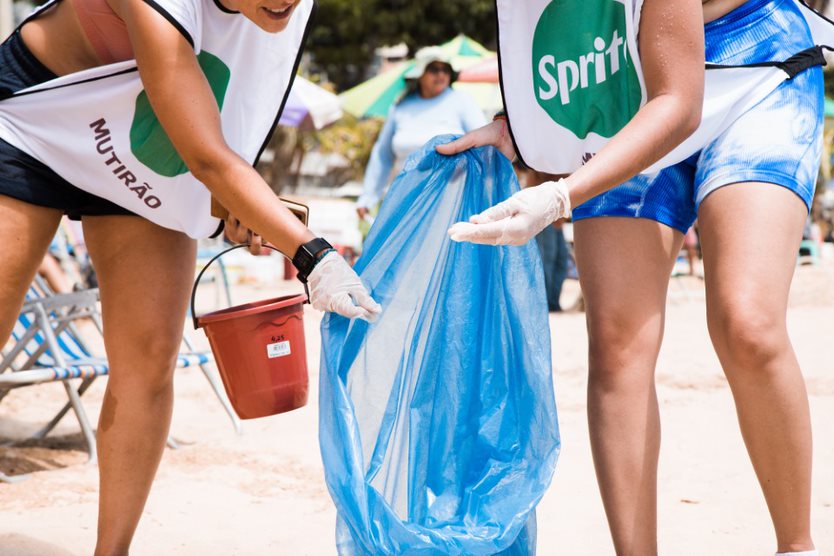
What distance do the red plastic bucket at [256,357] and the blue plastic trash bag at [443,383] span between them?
30 cm

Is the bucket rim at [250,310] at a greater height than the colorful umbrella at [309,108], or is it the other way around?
the colorful umbrella at [309,108]

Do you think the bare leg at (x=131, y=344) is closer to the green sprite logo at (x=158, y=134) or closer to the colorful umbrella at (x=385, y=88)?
the green sprite logo at (x=158, y=134)

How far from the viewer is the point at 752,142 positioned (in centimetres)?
195

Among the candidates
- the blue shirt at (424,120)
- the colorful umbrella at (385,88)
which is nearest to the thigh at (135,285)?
the blue shirt at (424,120)

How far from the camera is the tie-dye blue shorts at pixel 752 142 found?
1.94 meters

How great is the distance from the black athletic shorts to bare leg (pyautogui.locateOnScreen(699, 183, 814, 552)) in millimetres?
1222

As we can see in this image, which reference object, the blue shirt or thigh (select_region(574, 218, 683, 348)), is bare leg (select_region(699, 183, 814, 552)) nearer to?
thigh (select_region(574, 218, 683, 348))

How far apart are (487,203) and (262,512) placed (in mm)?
1295

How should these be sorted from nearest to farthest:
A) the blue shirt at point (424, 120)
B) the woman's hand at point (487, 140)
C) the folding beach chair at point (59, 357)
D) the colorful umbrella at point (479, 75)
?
the woman's hand at point (487, 140), the folding beach chair at point (59, 357), the blue shirt at point (424, 120), the colorful umbrella at point (479, 75)

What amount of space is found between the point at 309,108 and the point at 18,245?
735 centimetres

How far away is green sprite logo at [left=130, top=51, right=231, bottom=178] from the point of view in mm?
2059

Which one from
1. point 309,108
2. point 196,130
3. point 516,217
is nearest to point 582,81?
point 516,217

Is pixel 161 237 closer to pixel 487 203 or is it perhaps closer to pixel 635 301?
pixel 487 203

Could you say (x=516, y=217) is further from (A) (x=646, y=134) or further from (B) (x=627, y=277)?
(B) (x=627, y=277)
